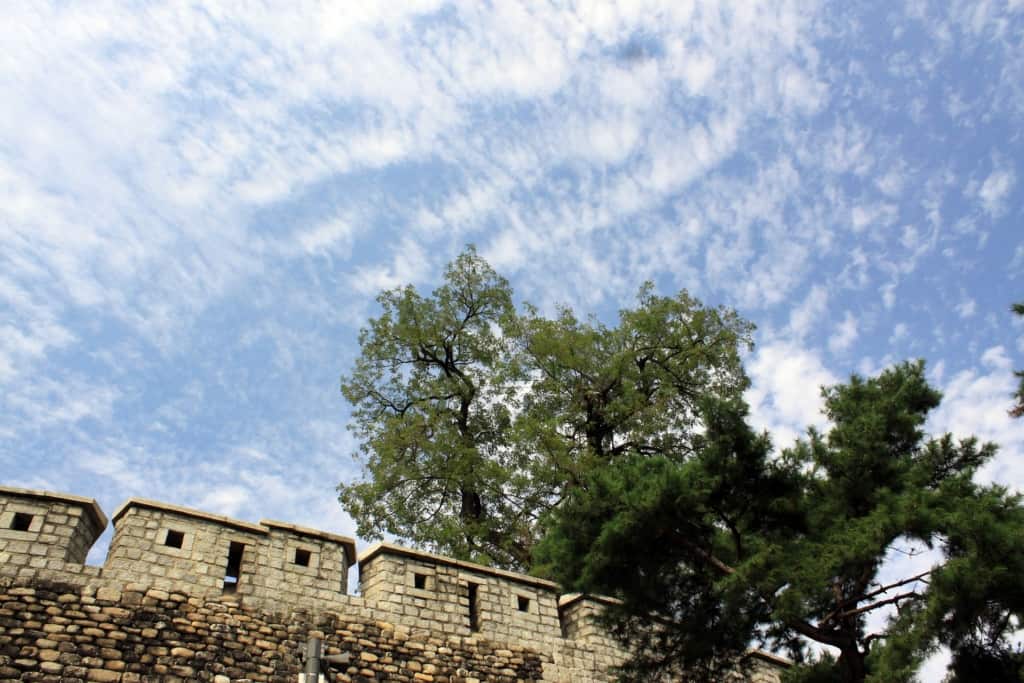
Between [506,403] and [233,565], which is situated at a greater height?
[506,403]

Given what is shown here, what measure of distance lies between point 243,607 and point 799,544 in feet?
16.9

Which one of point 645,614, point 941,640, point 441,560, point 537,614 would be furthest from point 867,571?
point 441,560

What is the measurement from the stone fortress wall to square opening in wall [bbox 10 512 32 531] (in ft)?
0.04

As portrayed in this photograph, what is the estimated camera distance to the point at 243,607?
775 cm

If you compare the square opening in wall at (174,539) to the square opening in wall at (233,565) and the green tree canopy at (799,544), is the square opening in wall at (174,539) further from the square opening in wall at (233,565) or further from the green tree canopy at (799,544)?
the green tree canopy at (799,544)

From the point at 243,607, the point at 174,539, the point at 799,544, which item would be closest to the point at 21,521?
the point at 174,539

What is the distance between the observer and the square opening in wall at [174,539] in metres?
7.82

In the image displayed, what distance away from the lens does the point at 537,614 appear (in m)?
9.59

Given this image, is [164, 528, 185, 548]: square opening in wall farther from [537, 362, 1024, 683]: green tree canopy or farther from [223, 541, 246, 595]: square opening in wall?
[537, 362, 1024, 683]: green tree canopy

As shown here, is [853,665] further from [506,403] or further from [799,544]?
[506,403]


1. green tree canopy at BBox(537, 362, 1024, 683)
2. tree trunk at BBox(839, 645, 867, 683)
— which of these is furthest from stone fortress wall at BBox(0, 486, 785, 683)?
tree trunk at BBox(839, 645, 867, 683)

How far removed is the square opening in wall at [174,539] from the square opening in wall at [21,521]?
3.74ft

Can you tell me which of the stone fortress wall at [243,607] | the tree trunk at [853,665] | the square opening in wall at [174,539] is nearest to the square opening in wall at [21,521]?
the stone fortress wall at [243,607]

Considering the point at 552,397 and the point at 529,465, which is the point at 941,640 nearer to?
the point at 529,465
